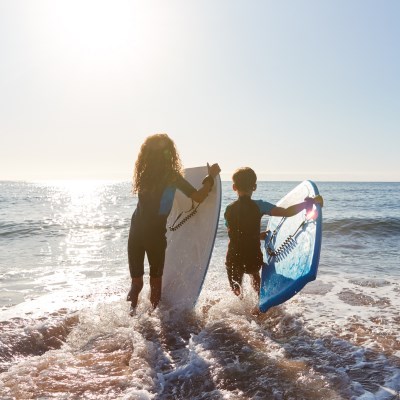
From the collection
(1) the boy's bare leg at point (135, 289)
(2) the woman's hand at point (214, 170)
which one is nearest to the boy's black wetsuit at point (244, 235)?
(2) the woman's hand at point (214, 170)

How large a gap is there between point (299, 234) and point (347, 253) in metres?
5.70

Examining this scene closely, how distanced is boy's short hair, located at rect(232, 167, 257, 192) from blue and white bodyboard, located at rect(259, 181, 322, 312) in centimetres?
73

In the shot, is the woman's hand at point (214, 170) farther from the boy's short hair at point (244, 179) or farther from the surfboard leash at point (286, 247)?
the surfboard leash at point (286, 247)

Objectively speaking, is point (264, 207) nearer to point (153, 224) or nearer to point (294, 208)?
point (294, 208)

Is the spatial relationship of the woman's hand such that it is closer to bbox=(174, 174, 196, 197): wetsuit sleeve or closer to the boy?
the boy

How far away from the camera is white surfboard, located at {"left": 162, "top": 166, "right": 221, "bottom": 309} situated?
495cm

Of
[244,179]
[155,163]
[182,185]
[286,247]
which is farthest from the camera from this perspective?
[286,247]

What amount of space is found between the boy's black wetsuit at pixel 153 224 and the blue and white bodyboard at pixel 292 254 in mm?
1291

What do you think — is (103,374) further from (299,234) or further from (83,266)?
(83,266)

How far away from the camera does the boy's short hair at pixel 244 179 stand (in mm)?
4633

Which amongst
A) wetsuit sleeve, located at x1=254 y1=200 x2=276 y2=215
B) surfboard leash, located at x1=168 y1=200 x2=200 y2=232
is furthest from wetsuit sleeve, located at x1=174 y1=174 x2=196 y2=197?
surfboard leash, located at x1=168 y1=200 x2=200 y2=232

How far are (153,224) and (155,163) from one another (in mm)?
677

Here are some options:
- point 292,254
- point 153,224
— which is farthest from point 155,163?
point 292,254

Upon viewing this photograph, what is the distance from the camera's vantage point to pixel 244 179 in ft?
15.2
